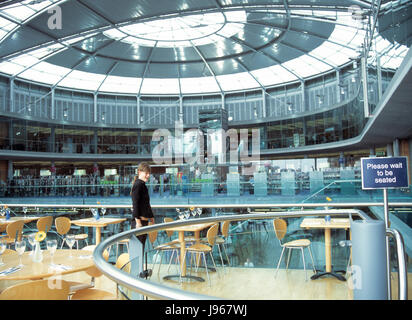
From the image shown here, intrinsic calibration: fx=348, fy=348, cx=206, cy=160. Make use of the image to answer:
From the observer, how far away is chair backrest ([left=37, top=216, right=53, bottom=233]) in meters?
8.60

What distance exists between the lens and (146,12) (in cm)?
2072

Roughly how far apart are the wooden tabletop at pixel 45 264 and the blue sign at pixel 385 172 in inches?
A: 151

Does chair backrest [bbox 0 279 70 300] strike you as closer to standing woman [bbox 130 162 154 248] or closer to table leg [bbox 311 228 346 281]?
standing woman [bbox 130 162 154 248]

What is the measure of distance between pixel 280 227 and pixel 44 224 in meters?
5.95

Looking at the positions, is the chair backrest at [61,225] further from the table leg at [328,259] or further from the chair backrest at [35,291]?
the table leg at [328,259]

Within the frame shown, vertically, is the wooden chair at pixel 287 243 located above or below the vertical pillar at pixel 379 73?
below

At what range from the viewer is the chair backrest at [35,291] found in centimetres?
284

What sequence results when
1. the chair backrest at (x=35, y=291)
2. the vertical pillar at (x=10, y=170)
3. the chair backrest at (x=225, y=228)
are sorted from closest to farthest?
the chair backrest at (x=35, y=291), the chair backrest at (x=225, y=228), the vertical pillar at (x=10, y=170)

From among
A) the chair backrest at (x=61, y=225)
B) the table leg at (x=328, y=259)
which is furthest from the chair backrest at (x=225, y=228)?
the chair backrest at (x=61, y=225)

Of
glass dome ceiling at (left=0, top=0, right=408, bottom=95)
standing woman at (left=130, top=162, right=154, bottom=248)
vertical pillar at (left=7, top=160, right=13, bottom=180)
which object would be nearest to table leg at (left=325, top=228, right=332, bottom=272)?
standing woman at (left=130, top=162, right=154, bottom=248)

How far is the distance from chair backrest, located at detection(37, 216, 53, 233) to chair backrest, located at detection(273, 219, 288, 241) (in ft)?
19.0

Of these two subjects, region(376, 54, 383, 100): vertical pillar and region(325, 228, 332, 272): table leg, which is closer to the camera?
region(325, 228, 332, 272): table leg
